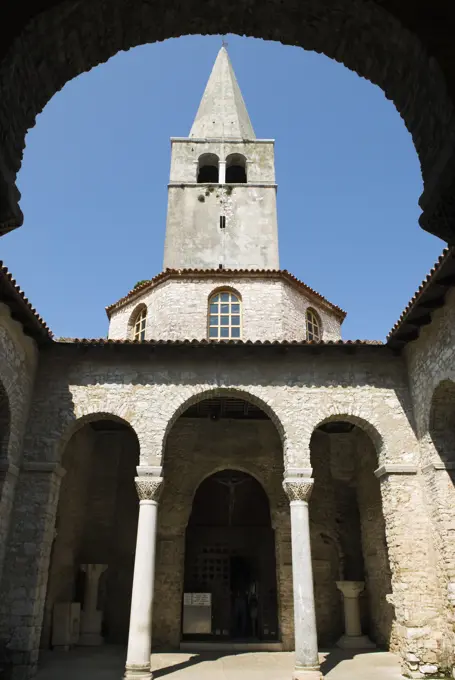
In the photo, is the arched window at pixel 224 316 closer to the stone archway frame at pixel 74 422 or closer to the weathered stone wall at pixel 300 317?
the weathered stone wall at pixel 300 317

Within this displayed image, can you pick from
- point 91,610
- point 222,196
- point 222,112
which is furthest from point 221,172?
point 91,610

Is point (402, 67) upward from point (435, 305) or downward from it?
downward

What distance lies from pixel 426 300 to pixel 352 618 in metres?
8.63

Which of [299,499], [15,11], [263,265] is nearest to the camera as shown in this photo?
[15,11]

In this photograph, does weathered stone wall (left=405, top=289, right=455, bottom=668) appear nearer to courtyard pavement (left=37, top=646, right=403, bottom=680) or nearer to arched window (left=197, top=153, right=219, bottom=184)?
courtyard pavement (left=37, top=646, right=403, bottom=680)

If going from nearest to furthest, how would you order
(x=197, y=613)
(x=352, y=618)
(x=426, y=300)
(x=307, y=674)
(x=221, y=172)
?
(x=307, y=674)
(x=426, y=300)
(x=352, y=618)
(x=197, y=613)
(x=221, y=172)

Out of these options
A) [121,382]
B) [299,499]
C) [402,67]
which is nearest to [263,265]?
[121,382]

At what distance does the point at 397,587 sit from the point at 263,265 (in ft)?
36.1

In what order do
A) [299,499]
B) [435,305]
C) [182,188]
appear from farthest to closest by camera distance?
[182,188] → [299,499] → [435,305]

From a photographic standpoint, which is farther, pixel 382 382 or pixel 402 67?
pixel 382 382

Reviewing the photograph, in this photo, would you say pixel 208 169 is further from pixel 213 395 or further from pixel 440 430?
pixel 440 430

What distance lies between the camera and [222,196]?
773 inches

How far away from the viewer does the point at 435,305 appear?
10.1 meters

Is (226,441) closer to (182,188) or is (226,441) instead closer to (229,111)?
(182,188)
